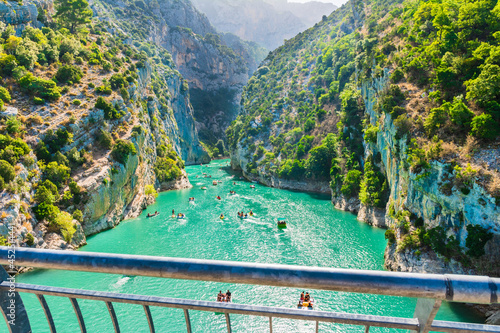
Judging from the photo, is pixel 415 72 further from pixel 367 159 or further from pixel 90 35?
pixel 90 35

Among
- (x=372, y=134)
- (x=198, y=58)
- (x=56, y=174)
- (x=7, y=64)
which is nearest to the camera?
(x=56, y=174)

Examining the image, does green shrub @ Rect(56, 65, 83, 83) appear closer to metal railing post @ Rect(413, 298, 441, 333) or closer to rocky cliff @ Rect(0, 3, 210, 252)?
rocky cliff @ Rect(0, 3, 210, 252)

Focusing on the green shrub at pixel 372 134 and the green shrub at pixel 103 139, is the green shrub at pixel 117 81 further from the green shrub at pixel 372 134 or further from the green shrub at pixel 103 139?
the green shrub at pixel 372 134

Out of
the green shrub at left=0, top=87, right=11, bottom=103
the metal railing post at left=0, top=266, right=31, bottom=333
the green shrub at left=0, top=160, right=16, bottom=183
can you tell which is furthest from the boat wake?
the green shrub at left=0, top=87, right=11, bottom=103

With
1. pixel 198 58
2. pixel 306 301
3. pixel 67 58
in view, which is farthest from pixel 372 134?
pixel 198 58

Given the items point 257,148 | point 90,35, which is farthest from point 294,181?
point 90,35

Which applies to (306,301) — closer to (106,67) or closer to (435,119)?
(435,119)
